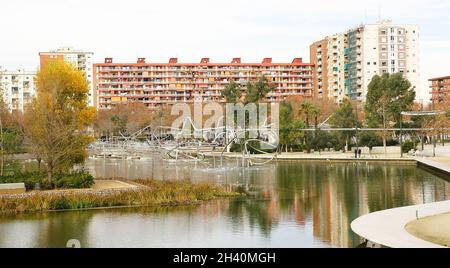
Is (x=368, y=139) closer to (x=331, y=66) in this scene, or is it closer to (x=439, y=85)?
(x=331, y=66)

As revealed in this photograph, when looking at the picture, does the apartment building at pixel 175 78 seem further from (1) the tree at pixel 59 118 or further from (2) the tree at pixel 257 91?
(1) the tree at pixel 59 118

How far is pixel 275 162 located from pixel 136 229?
32.3 metres

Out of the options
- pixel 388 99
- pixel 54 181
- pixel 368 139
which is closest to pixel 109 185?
pixel 54 181

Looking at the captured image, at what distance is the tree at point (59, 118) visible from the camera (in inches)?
1099

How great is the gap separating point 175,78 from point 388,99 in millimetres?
64025

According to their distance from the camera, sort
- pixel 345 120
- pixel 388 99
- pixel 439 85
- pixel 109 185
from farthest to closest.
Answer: pixel 439 85 → pixel 388 99 → pixel 345 120 → pixel 109 185

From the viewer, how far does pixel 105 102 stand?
12419 centimetres

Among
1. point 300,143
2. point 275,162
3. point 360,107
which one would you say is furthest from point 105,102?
point 275,162

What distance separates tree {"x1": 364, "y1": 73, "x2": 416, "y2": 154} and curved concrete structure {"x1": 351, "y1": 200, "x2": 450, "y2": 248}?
43.0 m

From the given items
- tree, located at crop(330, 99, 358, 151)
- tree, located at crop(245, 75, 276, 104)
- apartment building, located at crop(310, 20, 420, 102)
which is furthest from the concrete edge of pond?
apartment building, located at crop(310, 20, 420, 102)

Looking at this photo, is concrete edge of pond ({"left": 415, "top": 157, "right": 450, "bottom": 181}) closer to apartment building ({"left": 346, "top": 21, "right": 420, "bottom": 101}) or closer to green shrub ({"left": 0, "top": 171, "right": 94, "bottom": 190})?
green shrub ({"left": 0, "top": 171, "right": 94, "bottom": 190})

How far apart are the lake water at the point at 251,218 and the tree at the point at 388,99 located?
29072 mm

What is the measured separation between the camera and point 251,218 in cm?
2175
